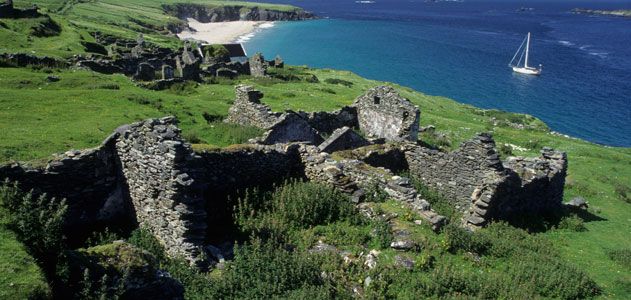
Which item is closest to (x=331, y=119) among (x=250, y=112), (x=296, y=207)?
(x=250, y=112)

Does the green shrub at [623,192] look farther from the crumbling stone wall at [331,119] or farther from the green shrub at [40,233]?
the green shrub at [40,233]

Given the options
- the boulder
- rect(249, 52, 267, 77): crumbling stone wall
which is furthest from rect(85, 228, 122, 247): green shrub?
rect(249, 52, 267, 77): crumbling stone wall

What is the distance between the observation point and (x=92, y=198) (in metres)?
15.7

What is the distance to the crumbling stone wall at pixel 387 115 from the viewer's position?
3138 centimetres

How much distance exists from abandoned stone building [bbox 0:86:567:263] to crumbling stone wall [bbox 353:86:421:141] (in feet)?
12.8

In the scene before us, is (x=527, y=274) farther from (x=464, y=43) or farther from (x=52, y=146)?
(x=464, y=43)

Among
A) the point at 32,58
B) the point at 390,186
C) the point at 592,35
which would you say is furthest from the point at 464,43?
the point at 390,186

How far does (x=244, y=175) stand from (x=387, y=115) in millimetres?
16816

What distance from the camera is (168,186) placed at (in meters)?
14.2

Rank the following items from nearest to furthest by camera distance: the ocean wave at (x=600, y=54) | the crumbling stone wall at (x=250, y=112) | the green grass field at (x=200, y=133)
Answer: the green grass field at (x=200, y=133) < the crumbling stone wall at (x=250, y=112) < the ocean wave at (x=600, y=54)

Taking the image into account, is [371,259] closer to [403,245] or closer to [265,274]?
[403,245]

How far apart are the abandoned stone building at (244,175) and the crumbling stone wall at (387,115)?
3905 millimetres

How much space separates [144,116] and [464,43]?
15921 cm

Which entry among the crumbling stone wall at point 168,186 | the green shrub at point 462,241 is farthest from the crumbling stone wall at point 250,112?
the green shrub at point 462,241
